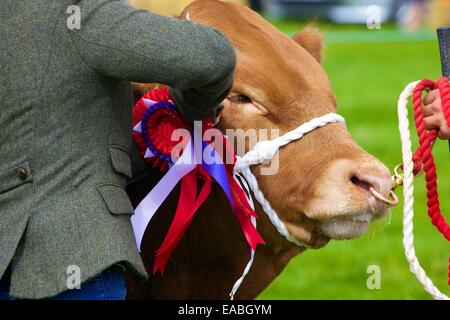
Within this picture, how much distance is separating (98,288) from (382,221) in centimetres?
102

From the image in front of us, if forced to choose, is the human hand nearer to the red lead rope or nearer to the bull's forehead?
the red lead rope

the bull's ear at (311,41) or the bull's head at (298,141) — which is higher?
the bull's ear at (311,41)

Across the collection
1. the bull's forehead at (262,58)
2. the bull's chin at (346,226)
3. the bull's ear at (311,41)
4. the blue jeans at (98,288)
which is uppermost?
the bull's ear at (311,41)

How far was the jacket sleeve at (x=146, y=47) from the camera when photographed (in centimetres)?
279

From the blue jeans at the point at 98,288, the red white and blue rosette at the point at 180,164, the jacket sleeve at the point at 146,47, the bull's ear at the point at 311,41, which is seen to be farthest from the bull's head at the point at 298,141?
the blue jeans at the point at 98,288

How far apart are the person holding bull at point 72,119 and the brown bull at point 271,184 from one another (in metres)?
0.49

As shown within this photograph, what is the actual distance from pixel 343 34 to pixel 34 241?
18.3m

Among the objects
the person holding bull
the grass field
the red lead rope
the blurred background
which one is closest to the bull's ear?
the blurred background

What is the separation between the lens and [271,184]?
11.4 ft

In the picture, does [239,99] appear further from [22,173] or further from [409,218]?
[22,173]

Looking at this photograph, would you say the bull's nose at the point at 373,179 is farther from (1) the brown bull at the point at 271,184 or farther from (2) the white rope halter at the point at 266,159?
(2) the white rope halter at the point at 266,159

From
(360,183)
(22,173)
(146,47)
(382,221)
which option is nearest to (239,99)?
(360,183)
